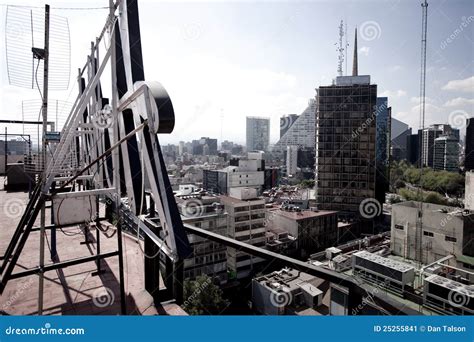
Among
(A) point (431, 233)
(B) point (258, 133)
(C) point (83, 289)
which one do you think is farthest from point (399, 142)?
(C) point (83, 289)

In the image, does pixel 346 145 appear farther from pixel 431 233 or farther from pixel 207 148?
→ pixel 207 148

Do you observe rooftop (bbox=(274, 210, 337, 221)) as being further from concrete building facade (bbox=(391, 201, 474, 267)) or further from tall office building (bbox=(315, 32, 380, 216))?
concrete building facade (bbox=(391, 201, 474, 267))

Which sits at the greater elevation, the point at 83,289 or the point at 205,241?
the point at 83,289

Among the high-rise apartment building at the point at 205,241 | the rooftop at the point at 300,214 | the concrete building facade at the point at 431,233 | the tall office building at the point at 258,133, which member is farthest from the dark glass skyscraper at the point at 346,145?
the tall office building at the point at 258,133

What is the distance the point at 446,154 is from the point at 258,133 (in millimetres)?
49856

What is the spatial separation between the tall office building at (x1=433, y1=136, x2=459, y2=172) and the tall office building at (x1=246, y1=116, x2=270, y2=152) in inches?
1749

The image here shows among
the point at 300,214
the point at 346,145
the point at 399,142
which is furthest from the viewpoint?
the point at 399,142

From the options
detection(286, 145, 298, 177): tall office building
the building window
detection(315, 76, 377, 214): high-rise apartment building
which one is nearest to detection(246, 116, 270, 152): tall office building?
detection(286, 145, 298, 177): tall office building

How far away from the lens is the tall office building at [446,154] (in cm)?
2871

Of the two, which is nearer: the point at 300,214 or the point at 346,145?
the point at 300,214

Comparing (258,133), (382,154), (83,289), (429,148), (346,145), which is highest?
(258,133)

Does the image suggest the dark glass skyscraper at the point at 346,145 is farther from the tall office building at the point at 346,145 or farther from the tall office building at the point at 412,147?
the tall office building at the point at 412,147

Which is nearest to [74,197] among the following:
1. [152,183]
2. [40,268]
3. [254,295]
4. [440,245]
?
[40,268]

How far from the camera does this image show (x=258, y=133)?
7569cm
